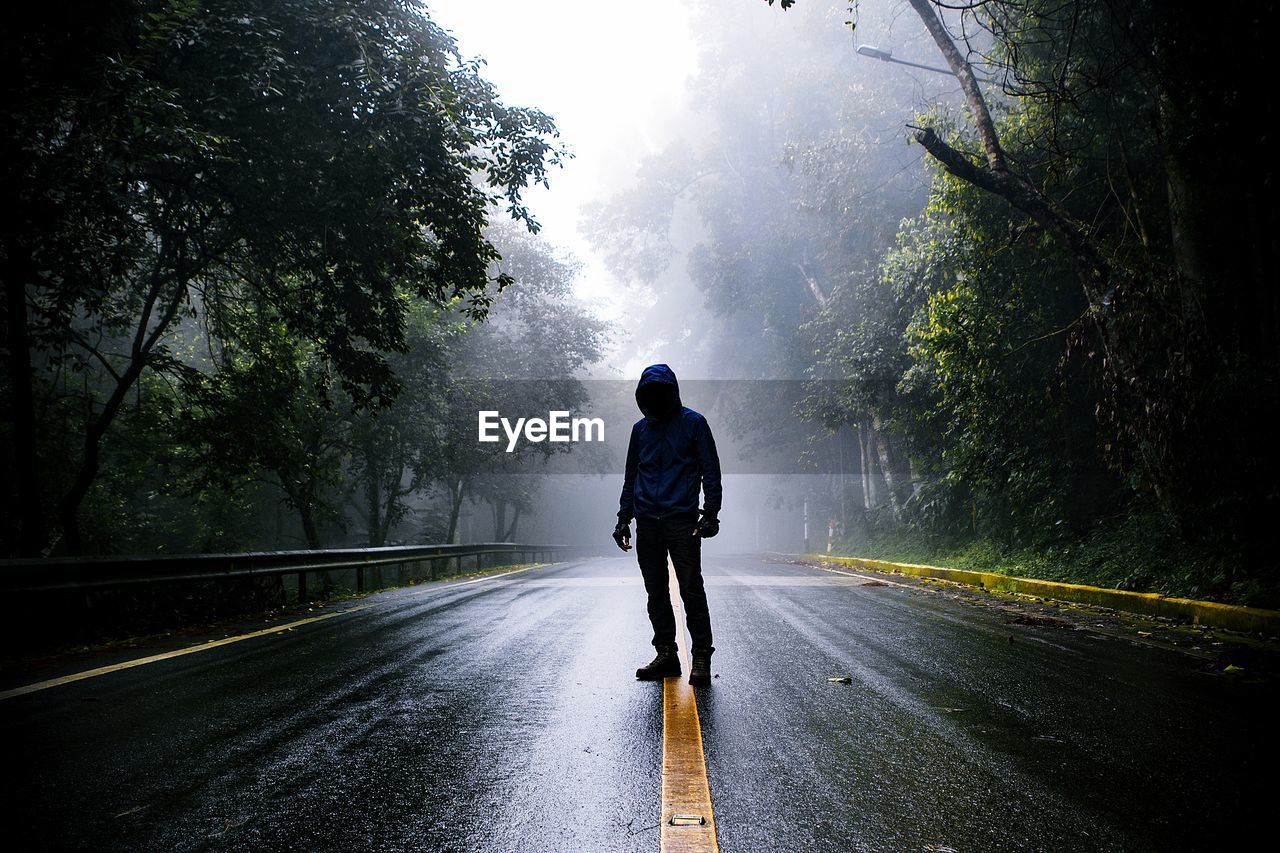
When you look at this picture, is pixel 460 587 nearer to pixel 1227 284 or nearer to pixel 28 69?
pixel 28 69

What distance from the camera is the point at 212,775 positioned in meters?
3.58

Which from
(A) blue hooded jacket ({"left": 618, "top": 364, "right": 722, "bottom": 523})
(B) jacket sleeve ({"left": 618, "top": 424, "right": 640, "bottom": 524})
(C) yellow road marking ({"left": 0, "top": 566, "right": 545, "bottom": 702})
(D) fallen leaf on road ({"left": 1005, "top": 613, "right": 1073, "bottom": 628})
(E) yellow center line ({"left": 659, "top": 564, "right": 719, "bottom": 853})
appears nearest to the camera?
(E) yellow center line ({"left": 659, "top": 564, "right": 719, "bottom": 853})

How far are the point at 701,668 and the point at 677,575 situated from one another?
603 mm

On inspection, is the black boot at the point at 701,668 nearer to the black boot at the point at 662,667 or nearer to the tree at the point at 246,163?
the black boot at the point at 662,667

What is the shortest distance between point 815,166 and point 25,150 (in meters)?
22.1

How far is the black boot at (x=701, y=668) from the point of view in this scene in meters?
5.47

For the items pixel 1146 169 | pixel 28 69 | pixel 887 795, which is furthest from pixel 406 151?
pixel 1146 169

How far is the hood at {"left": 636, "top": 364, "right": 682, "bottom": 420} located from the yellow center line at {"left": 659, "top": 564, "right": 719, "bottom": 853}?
1.77m

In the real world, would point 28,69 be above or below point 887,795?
above

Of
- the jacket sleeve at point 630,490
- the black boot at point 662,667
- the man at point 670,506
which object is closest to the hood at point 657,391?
the man at point 670,506

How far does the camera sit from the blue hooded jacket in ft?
18.9

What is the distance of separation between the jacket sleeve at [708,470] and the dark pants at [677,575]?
0.18 meters
